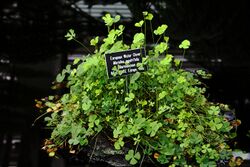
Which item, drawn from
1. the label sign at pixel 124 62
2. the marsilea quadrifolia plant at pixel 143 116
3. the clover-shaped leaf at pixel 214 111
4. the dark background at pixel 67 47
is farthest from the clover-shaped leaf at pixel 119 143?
the dark background at pixel 67 47

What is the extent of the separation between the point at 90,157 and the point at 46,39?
2.56 metres

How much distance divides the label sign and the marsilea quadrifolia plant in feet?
0.06

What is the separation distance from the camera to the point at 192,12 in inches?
165

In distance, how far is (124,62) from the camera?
216cm

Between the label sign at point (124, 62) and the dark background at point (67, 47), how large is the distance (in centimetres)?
202

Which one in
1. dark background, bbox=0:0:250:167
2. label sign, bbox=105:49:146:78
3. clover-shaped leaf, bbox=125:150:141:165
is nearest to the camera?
clover-shaped leaf, bbox=125:150:141:165

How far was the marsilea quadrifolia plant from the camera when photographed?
2.04m

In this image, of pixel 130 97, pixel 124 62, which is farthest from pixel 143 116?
pixel 124 62

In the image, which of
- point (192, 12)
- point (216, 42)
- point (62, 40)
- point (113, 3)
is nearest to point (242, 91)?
point (216, 42)

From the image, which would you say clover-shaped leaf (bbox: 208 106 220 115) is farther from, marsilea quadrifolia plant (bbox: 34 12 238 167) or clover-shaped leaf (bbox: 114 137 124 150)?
clover-shaped leaf (bbox: 114 137 124 150)

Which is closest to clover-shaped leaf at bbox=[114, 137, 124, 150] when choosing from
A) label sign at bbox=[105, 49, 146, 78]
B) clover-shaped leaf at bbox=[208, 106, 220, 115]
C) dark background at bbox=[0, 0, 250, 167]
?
label sign at bbox=[105, 49, 146, 78]

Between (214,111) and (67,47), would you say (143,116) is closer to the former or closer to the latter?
(214,111)

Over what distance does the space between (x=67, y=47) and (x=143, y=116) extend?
239 centimetres

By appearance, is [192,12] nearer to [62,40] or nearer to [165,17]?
[165,17]
